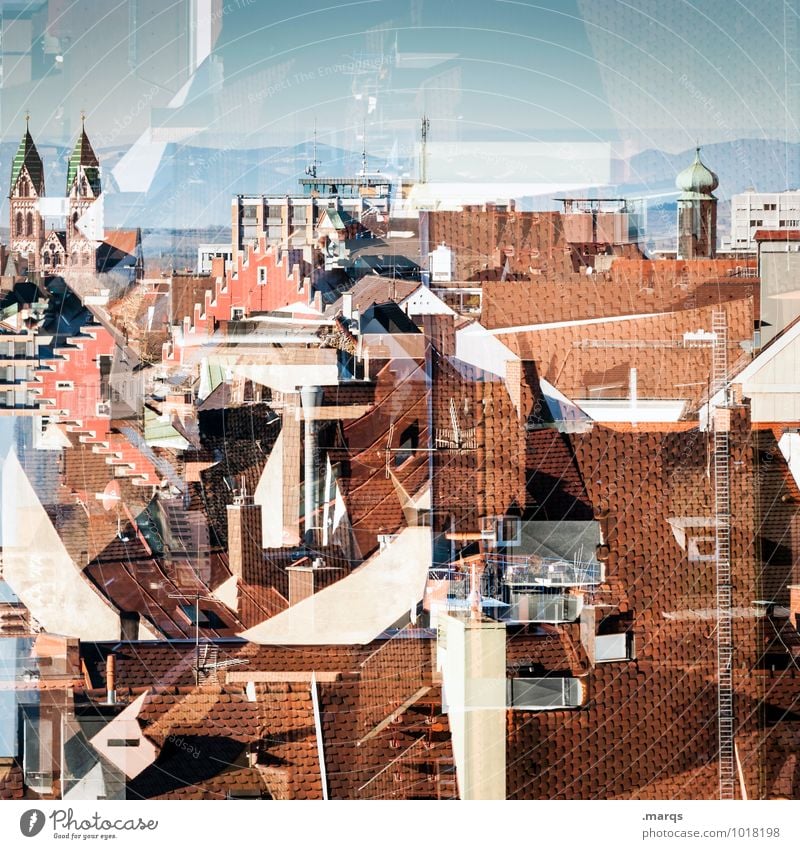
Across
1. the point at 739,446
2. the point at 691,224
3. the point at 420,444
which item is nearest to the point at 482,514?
the point at 420,444

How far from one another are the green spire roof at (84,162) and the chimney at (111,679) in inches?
40.2

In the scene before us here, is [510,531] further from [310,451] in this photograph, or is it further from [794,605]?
[794,605]

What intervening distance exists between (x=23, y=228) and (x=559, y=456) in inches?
50.5

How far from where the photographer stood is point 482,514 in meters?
3.04

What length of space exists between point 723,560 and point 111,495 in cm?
135

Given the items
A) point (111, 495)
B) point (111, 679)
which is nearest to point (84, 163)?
point (111, 495)

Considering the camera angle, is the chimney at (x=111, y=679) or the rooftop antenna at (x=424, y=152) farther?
the rooftop antenna at (x=424, y=152)

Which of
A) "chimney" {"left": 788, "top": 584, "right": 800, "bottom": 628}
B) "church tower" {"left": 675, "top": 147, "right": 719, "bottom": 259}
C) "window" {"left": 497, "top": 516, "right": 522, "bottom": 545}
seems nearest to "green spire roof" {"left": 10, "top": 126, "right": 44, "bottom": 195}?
"window" {"left": 497, "top": 516, "right": 522, "bottom": 545}

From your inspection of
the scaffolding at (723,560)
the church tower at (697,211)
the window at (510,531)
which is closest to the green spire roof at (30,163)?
the window at (510,531)

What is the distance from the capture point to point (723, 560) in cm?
304

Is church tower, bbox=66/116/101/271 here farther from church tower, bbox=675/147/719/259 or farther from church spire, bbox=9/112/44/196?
church tower, bbox=675/147/719/259

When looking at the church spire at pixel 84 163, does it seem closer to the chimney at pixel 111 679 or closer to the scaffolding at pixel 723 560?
the chimney at pixel 111 679

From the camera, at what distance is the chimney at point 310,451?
3088mm

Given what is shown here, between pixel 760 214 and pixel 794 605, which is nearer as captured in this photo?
pixel 794 605
